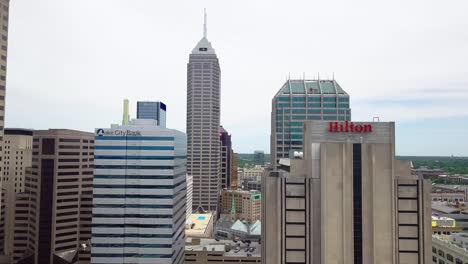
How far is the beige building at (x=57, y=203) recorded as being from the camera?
452 feet

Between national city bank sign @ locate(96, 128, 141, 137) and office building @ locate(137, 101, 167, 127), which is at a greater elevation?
office building @ locate(137, 101, 167, 127)

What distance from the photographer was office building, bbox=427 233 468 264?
3625 inches

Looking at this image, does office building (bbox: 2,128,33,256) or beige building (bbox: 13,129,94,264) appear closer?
beige building (bbox: 13,129,94,264)

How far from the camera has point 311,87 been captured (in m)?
156

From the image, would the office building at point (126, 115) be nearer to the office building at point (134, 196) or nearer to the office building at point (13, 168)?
the office building at point (134, 196)

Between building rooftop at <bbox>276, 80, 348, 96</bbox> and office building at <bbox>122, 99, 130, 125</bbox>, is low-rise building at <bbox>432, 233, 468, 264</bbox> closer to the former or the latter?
building rooftop at <bbox>276, 80, 348, 96</bbox>

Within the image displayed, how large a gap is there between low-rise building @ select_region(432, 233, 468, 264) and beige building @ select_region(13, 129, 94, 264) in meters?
129

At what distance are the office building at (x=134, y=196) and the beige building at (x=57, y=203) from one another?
5458cm

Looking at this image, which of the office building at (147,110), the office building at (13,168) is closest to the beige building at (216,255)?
the office building at (147,110)

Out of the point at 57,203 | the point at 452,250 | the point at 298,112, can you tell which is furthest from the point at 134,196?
the point at 452,250

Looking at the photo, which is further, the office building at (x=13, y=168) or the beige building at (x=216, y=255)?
the office building at (x=13, y=168)

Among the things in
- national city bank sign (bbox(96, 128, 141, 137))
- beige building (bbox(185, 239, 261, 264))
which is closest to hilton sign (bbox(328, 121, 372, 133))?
national city bank sign (bbox(96, 128, 141, 137))

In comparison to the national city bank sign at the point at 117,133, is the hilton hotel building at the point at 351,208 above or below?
below

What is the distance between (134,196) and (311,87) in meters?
94.4
